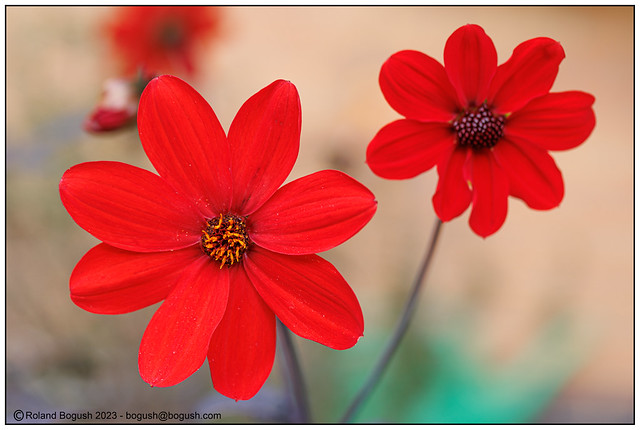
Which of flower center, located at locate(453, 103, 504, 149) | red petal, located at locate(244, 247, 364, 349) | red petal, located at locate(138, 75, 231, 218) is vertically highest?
flower center, located at locate(453, 103, 504, 149)

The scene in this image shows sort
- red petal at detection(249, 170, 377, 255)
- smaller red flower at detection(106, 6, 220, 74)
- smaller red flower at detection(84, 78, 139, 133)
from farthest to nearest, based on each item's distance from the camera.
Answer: smaller red flower at detection(106, 6, 220, 74), smaller red flower at detection(84, 78, 139, 133), red petal at detection(249, 170, 377, 255)

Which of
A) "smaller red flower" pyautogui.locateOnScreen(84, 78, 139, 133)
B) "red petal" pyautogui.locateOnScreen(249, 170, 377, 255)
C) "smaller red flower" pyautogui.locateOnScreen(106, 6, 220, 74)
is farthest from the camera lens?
"smaller red flower" pyautogui.locateOnScreen(106, 6, 220, 74)

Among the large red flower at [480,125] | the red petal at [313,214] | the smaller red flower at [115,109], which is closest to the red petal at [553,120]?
the large red flower at [480,125]

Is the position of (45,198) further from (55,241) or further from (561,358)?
(561,358)

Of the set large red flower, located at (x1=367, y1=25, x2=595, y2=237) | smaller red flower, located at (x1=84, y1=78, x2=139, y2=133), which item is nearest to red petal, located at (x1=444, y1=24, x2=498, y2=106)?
large red flower, located at (x1=367, y1=25, x2=595, y2=237)

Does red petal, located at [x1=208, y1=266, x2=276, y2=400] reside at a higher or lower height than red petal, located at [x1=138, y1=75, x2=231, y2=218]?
lower

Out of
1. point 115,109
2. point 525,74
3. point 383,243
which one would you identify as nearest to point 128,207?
point 115,109

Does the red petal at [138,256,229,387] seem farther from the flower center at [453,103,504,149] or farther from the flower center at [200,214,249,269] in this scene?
the flower center at [453,103,504,149]

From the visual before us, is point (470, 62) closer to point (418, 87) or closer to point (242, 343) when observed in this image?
point (418, 87)
